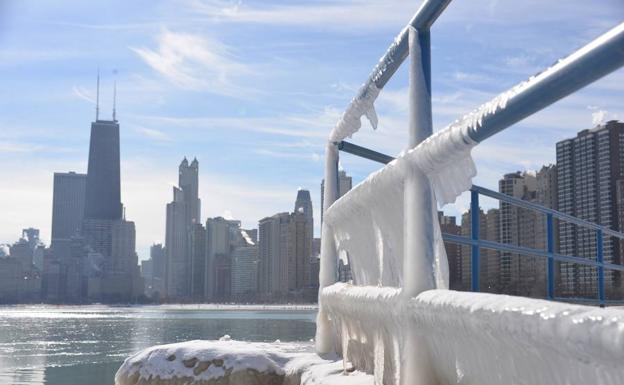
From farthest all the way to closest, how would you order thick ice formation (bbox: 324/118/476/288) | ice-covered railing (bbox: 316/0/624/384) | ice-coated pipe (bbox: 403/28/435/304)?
ice-coated pipe (bbox: 403/28/435/304) → thick ice formation (bbox: 324/118/476/288) → ice-covered railing (bbox: 316/0/624/384)

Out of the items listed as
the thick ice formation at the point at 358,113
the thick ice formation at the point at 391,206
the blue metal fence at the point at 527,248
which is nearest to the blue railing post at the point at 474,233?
the blue metal fence at the point at 527,248

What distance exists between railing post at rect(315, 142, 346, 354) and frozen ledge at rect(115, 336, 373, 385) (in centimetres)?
12

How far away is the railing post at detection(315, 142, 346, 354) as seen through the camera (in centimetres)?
Answer: 443

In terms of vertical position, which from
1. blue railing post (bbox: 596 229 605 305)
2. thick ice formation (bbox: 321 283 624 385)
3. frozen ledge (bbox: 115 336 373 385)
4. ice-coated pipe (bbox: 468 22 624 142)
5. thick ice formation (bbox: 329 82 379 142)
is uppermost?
thick ice formation (bbox: 329 82 379 142)

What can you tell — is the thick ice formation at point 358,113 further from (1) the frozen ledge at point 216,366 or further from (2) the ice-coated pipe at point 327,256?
(1) the frozen ledge at point 216,366

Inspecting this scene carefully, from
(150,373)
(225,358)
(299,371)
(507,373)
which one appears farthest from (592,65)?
(150,373)

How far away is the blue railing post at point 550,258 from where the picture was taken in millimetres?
4223

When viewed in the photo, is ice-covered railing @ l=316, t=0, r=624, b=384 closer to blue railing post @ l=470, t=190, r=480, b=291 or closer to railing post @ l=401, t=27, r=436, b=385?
railing post @ l=401, t=27, r=436, b=385

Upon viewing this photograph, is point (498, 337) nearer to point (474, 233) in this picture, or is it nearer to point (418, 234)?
point (418, 234)

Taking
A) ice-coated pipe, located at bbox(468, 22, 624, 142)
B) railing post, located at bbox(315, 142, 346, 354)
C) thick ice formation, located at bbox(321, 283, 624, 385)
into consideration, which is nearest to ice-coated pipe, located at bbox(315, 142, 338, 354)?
railing post, located at bbox(315, 142, 346, 354)

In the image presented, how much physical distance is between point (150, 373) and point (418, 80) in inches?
106

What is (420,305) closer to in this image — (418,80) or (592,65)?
(418,80)

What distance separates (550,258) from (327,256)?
51.8 inches

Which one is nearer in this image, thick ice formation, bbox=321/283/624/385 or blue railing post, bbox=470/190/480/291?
thick ice formation, bbox=321/283/624/385
